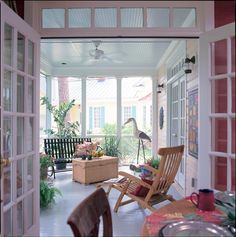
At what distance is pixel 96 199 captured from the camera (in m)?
1.21

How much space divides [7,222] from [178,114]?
379cm

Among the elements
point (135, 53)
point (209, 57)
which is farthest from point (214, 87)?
point (135, 53)

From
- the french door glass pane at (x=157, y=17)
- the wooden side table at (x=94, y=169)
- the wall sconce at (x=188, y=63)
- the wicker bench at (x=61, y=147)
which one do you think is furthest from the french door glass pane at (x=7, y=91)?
the wicker bench at (x=61, y=147)

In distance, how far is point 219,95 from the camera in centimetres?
233

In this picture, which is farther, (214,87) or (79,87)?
(79,87)

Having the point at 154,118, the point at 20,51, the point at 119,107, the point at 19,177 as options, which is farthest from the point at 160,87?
the point at 19,177

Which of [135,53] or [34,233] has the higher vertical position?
[135,53]

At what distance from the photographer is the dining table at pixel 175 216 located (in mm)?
1223

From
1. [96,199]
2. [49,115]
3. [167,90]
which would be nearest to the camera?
[96,199]

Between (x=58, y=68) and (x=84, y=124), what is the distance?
1611mm

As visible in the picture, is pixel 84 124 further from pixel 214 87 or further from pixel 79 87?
pixel 214 87

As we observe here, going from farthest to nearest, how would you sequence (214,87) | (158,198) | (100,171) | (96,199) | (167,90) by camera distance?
(167,90)
(100,171)
(158,198)
(214,87)
(96,199)

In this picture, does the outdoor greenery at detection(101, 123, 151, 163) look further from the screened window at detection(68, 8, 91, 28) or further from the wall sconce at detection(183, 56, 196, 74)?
the screened window at detection(68, 8, 91, 28)

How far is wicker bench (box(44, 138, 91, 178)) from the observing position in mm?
6660
